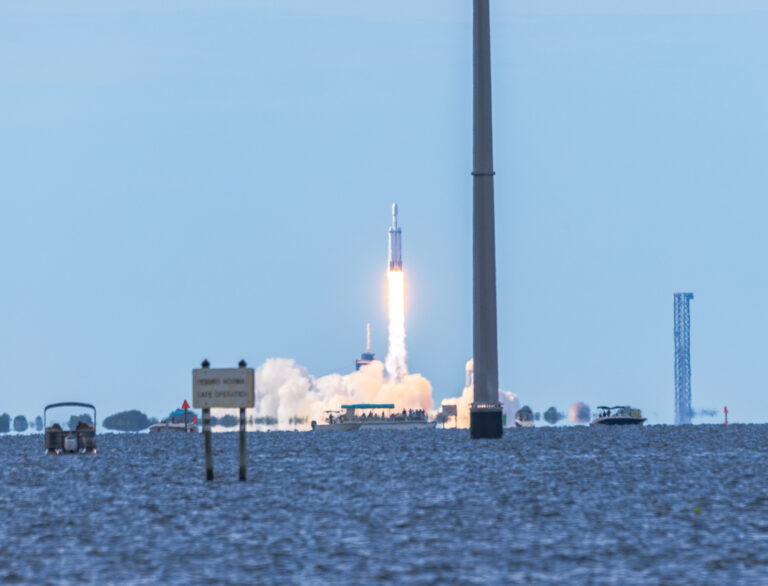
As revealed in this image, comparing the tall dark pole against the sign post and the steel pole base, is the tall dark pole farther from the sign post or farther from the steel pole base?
the sign post

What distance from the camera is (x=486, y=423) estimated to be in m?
130

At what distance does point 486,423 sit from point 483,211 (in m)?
21.2

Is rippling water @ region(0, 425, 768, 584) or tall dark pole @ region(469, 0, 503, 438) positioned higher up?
tall dark pole @ region(469, 0, 503, 438)

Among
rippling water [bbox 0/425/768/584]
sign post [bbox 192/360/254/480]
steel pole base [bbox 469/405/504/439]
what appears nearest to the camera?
rippling water [bbox 0/425/768/584]

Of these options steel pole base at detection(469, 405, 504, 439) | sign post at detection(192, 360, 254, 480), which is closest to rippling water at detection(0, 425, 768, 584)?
sign post at detection(192, 360, 254, 480)

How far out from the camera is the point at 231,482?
84375 millimetres

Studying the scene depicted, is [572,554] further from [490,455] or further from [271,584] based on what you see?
[490,455]

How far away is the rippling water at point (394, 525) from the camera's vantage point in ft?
139

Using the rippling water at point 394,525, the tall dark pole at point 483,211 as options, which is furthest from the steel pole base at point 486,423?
the rippling water at point 394,525

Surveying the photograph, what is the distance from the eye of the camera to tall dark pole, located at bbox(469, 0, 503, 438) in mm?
117625

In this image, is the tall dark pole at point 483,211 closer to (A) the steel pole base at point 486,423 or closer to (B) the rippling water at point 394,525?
(A) the steel pole base at point 486,423

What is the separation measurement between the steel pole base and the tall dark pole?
786 cm

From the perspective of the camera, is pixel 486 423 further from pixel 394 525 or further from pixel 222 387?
pixel 394 525

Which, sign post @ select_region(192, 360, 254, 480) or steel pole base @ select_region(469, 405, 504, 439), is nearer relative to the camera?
sign post @ select_region(192, 360, 254, 480)
